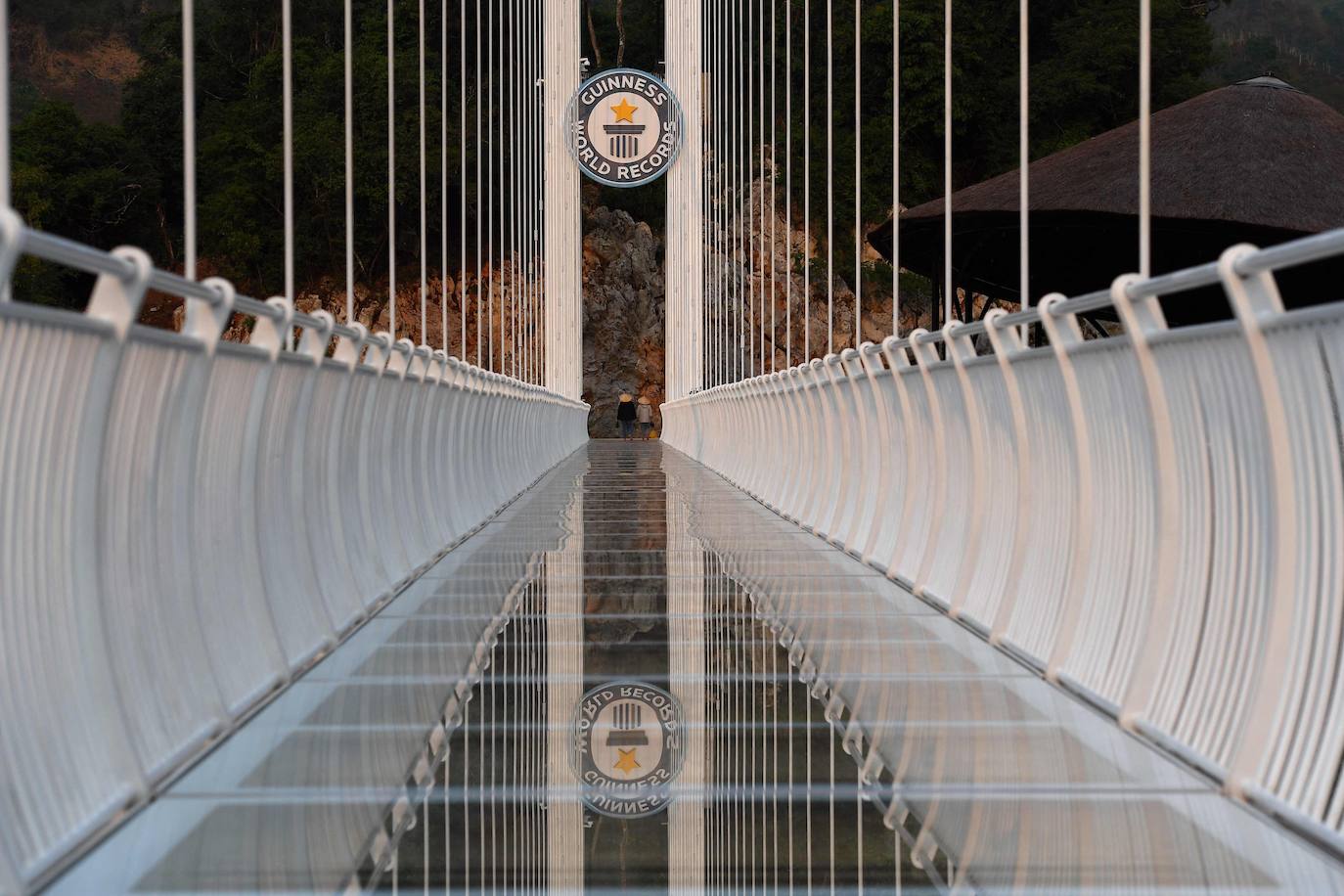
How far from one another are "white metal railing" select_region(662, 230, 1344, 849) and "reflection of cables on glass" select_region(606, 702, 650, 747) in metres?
1.23

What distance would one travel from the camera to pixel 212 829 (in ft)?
11.1

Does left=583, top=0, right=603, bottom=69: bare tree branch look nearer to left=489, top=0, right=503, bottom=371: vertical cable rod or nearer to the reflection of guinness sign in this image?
left=489, top=0, right=503, bottom=371: vertical cable rod

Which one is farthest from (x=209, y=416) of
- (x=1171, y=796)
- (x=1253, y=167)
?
(x=1253, y=167)

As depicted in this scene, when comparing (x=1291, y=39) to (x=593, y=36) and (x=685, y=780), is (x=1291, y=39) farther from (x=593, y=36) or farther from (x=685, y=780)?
(x=685, y=780)

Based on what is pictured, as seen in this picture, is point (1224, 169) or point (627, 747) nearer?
point (627, 747)

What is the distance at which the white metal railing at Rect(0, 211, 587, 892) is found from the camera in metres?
3.08

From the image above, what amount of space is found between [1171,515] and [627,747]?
147cm

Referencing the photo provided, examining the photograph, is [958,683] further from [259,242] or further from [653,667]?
[259,242]

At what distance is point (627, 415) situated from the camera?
173ft

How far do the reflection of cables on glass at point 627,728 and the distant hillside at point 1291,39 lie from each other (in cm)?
6315

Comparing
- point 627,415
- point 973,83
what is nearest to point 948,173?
point 973,83

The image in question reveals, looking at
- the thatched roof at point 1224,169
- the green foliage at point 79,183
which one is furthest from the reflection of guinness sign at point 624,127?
the green foliage at point 79,183

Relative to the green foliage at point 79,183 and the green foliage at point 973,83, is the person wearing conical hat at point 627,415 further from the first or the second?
the green foliage at point 79,183

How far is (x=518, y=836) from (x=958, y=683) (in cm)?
220
